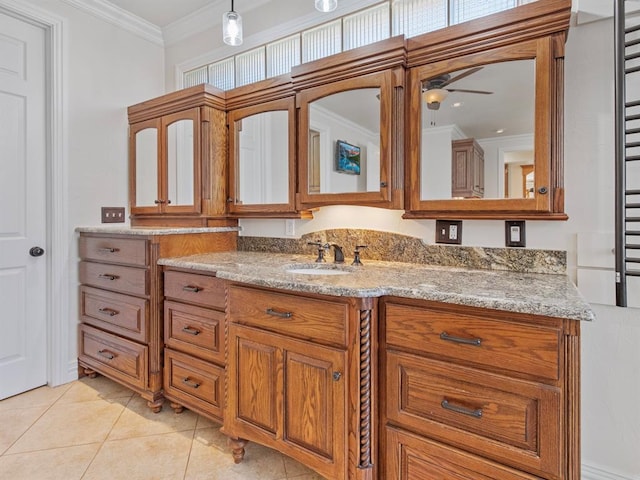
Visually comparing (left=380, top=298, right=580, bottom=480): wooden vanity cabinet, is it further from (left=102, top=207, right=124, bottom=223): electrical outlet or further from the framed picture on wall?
(left=102, top=207, right=124, bottom=223): electrical outlet

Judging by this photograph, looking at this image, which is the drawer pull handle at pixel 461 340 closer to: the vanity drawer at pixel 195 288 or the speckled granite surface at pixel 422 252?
the speckled granite surface at pixel 422 252

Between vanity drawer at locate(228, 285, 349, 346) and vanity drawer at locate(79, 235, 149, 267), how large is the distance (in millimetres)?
793

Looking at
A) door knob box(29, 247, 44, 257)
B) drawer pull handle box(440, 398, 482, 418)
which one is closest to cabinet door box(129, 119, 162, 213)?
door knob box(29, 247, 44, 257)

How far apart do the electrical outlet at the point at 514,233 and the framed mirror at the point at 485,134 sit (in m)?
0.13

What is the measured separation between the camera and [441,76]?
1685mm

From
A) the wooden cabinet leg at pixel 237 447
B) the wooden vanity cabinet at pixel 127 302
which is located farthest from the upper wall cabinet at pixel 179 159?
the wooden cabinet leg at pixel 237 447

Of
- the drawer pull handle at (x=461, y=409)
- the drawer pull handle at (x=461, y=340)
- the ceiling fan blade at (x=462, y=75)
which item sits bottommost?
the drawer pull handle at (x=461, y=409)

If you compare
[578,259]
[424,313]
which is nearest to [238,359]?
[424,313]

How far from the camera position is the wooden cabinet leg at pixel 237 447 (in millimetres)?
1699

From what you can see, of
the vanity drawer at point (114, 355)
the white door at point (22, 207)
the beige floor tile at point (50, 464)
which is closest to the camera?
the beige floor tile at point (50, 464)

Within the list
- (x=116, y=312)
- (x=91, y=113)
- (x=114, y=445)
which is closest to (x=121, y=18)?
(x=91, y=113)

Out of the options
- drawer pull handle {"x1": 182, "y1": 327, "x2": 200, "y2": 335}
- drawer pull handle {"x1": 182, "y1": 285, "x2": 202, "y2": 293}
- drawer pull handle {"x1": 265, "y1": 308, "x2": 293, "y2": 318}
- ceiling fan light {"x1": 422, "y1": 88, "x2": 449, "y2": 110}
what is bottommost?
drawer pull handle {"x1": 182, "y1": 327, "x2": 200, "y2": 335}

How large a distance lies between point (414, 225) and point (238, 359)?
1.10 meters

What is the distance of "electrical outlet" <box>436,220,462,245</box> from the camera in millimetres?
1804
